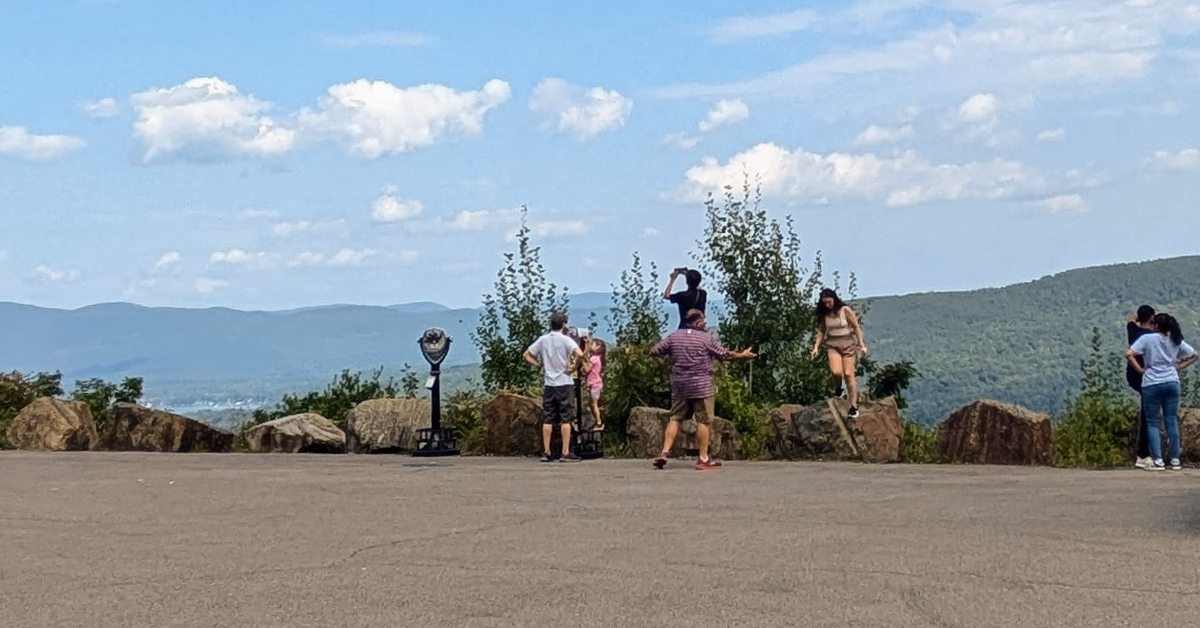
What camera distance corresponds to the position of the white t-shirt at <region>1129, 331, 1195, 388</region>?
17969 mm

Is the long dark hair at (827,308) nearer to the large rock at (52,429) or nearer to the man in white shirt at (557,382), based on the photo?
the man in white shirt at (557,382)

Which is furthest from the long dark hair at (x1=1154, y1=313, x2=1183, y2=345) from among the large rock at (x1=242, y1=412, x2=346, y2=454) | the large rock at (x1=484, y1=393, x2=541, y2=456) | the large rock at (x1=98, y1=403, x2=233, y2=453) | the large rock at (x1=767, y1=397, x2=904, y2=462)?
the large rock at (x1=98, y1=403, x2=233, y2=453)

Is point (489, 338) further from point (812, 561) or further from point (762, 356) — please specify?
point (812, 561)

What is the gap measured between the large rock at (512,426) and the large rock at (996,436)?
5.50m

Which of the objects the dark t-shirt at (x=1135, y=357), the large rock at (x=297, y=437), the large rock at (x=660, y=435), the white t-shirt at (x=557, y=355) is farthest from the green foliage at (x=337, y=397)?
the dark t-shirt at (x=1135, y=357)

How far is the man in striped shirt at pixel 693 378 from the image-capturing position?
1869cm

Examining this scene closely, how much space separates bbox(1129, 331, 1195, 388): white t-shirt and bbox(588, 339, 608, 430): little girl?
700 centimetres

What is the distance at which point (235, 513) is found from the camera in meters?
14.3

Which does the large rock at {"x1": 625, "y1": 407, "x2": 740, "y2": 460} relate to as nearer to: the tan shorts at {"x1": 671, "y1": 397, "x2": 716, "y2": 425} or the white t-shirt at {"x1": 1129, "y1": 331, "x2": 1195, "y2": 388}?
the tan shorts at {"x1": 671, "y1": 397, "x2": 716, "y2": 425}

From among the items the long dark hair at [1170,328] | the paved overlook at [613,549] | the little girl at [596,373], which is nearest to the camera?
the paved overlook at [613,549]

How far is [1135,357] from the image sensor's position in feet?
59.7

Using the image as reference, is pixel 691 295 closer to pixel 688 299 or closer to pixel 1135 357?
pixel 688 299

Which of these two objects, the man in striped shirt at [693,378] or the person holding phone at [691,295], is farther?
the person holding phone at [691,295]

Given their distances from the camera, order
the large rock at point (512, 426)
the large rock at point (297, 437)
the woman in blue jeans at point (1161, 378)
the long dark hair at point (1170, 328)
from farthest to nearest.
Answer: the large rock at point (297, 437)
the large rock at point (512, 426)
the long dark hair at point (1170, 328)
the woman in blue jeans at point (1161, 378)
